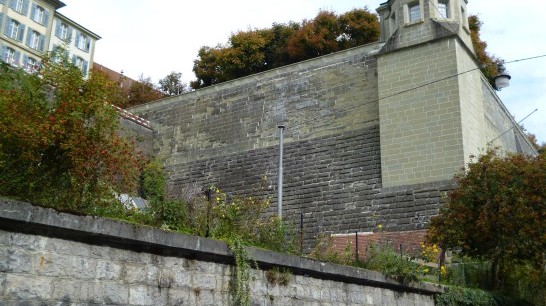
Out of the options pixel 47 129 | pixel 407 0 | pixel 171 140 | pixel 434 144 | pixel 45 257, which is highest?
pixel 407 0

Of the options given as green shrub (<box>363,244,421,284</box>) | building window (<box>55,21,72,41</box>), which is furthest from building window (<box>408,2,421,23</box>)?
building window (<box>55,21,72,41</box>)

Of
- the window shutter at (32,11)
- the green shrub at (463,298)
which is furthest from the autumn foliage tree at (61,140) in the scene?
the window shutter at (32,11)

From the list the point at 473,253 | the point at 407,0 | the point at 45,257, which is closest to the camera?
the point at 45,257

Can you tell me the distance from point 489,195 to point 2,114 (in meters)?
9.97

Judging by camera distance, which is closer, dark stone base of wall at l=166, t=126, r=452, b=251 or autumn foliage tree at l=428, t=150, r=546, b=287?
autumn foliage tree at l=428, t=150, r=546, b=287

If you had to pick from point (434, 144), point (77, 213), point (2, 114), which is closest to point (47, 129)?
point (2, 114)

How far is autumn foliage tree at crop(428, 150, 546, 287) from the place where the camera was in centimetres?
1167

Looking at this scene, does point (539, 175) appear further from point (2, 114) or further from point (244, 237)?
point (2, 114)

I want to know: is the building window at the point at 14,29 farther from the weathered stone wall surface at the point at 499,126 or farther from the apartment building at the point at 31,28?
the weathered stone wall surface at the point at 499,126

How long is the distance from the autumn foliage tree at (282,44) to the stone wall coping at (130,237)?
94.1 feet

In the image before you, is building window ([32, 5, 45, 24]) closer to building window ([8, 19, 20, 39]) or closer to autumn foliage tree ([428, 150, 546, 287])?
building window ([8, 19, 20, 39])

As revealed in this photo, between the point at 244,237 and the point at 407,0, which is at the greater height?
the point at 407,0

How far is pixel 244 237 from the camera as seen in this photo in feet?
23.8

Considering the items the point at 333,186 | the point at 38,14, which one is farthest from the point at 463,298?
the point at 38,14
